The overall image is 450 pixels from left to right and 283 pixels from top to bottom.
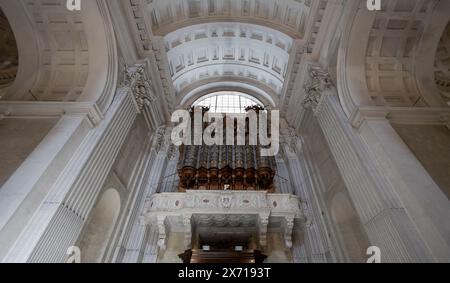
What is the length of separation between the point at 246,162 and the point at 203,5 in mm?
6683

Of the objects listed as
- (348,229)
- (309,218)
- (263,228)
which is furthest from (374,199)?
(263,228)

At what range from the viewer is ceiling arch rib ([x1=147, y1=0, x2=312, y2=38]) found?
30.9ft

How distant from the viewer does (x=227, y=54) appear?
1240 cm

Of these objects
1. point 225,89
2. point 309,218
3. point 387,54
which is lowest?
point 309,218

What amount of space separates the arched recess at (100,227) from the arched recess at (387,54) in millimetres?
6415

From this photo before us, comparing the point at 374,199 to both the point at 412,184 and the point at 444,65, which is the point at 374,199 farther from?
the point at 444,65

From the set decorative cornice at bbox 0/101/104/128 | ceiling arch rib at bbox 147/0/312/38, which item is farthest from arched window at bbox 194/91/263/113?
decorative cornice at bbox 0/101/104/128

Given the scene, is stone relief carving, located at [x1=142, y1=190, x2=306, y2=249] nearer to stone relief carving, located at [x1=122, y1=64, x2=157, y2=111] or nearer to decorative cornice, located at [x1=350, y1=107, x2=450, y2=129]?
stone relief carving, located at [x1=122, y1=64, x2=157, y2=111]

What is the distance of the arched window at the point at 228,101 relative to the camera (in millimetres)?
12867

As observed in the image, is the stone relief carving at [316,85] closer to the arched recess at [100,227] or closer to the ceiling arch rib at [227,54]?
the ceiling arch rib at [227,54]

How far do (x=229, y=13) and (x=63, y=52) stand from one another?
6735mm

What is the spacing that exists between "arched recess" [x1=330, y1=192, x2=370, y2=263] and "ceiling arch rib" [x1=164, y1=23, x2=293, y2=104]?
633 cm
